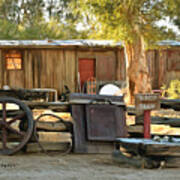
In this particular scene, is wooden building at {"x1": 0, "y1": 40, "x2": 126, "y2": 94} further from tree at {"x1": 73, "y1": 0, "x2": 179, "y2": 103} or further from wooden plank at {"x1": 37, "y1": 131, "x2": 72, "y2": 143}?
wooden plank at {"x1": 37, "y1": 131, "x2": 72, "y2": 143}

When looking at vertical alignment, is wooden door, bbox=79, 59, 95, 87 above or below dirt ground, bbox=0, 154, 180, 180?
above

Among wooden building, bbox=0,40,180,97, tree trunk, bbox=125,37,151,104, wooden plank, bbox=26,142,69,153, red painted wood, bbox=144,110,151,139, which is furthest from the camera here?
wooden building, bbox=0,40,180,97

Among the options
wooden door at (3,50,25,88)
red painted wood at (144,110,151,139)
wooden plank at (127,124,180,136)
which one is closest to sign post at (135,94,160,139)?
red painted wood at (144,110,151,139)

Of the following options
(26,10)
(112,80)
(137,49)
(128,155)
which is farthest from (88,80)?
(26,10)

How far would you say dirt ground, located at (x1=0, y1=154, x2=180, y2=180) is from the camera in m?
4.03

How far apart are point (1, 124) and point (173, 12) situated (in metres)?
6.82

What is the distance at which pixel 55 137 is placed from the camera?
5586mm

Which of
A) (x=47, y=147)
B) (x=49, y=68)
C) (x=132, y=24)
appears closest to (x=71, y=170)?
(x=47, y=147)

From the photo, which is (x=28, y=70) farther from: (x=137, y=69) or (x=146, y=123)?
(x=146, y=123)

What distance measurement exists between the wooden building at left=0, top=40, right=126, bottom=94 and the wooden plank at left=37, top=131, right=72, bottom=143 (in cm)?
858

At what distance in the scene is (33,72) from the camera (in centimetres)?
1411

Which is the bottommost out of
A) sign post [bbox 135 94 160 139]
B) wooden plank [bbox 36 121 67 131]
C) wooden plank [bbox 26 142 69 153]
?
wooden plank [bbox 26 142 69 153]

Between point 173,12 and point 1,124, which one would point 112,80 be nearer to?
point 173,12

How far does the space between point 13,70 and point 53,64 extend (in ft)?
6.29
